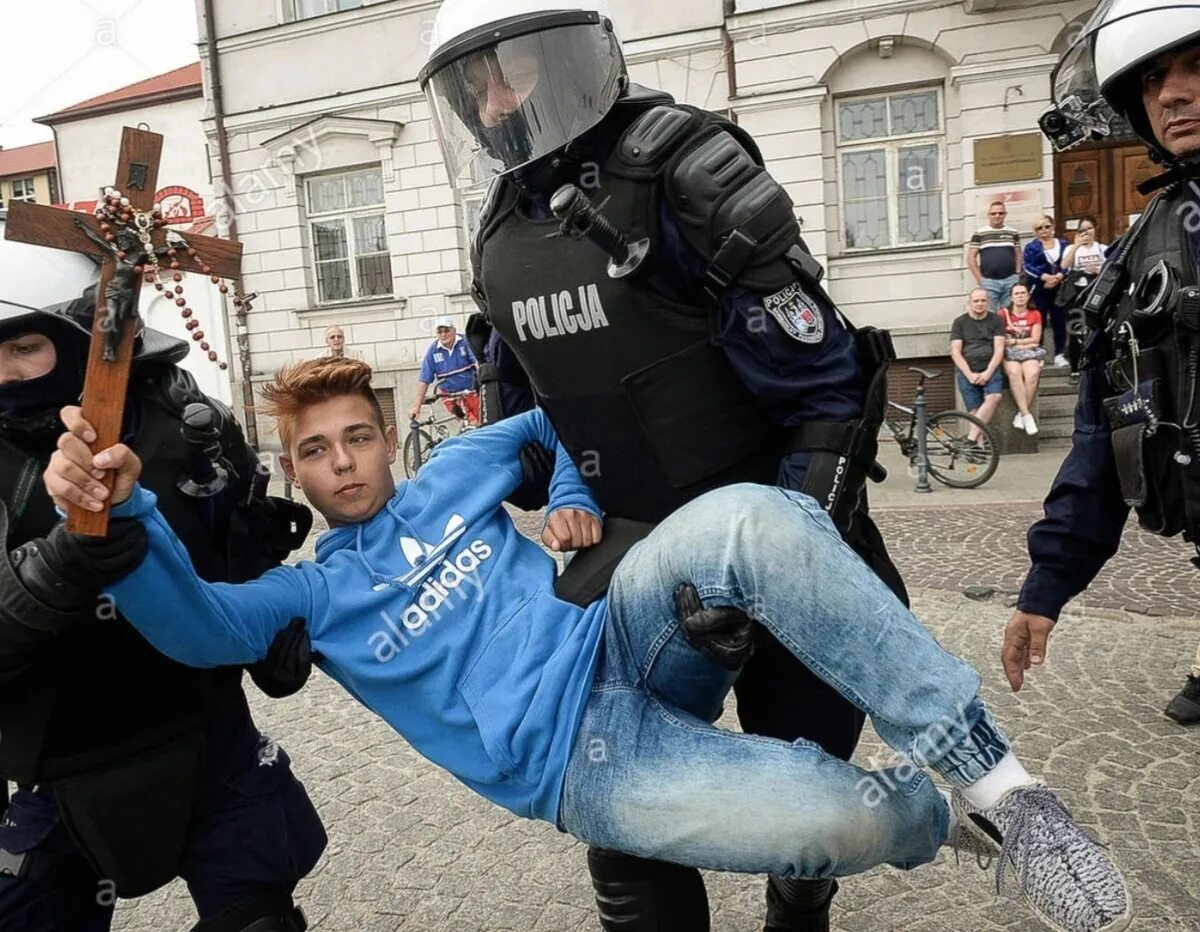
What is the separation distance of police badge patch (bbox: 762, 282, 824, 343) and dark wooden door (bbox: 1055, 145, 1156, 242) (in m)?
10.5

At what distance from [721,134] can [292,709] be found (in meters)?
3.41

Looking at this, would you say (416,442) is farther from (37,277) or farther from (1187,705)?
(37,277)

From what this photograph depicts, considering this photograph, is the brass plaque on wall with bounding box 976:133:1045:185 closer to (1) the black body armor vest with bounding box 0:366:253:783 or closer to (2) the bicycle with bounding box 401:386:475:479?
(2) the bicycle with bounding box 401:386:475:479

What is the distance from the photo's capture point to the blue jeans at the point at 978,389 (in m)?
8.96

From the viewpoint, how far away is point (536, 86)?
1.84 meters

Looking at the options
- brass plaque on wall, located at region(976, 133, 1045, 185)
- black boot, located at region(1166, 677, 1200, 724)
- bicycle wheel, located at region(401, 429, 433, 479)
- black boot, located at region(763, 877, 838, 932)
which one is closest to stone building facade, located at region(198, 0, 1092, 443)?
brass plaque on wall, located at region(976, 133, 1045, 185)

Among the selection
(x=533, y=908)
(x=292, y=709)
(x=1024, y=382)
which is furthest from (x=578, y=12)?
(x=1024, y=382)

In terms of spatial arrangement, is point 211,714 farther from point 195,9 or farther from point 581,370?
point 195,9

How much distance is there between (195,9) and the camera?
558 inches

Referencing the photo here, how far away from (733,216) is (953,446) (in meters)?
7.12

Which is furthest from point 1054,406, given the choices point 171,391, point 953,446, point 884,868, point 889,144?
point 171,391

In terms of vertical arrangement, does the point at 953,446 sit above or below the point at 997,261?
below

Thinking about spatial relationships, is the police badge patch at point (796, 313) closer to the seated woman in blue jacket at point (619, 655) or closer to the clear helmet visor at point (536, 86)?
the seated woman in blue jacket at point (619, 655)

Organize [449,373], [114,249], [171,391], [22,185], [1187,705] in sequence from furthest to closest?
[22,185] → [449,373] → [1187,705] → [171,391] → [114,249]
